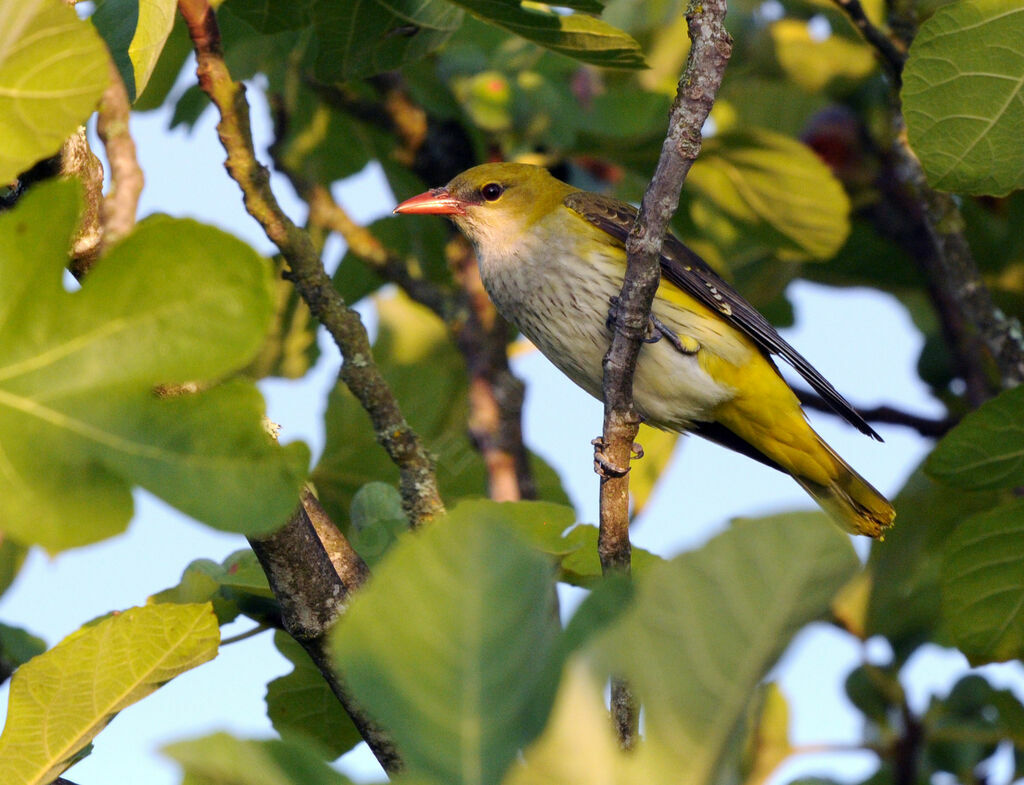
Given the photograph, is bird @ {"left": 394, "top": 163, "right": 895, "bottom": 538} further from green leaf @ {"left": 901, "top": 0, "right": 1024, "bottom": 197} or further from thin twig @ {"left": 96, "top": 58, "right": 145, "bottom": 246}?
thin twig @ {"left": 96, "top": 58, "right": 145, "bottom": 246}

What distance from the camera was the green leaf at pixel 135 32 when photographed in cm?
203

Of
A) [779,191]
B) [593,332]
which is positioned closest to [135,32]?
[593,332]

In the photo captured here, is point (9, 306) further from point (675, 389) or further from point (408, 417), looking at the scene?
point (675, 389)

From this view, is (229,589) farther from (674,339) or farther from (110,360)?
(674,339)

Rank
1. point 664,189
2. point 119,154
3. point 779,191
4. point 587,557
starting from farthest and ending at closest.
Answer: point 779,191
point 587,557
point 664,189
point 119,154

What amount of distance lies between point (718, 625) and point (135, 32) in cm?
156

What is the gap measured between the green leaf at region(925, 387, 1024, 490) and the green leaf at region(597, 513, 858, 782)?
5.65 ft

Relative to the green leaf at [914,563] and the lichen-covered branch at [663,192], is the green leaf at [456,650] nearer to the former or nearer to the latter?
the lichen-covered branch at [663,192]

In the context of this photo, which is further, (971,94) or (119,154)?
(971,94)

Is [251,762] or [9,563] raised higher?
[9,563]

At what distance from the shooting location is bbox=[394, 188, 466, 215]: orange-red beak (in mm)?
4402

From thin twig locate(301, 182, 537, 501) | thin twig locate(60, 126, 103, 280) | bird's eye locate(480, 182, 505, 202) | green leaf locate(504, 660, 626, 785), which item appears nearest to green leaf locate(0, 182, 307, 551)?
green leaf locate(504, 660, 626, 785)

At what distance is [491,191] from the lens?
447 cm

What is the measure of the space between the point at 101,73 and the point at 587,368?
2775 millimetres
